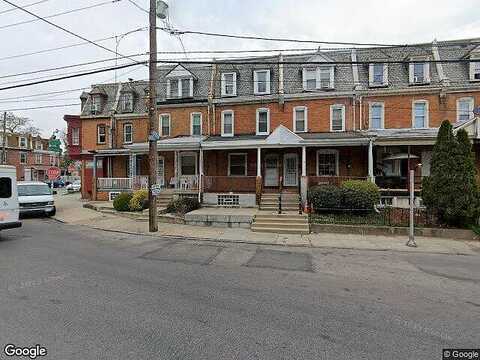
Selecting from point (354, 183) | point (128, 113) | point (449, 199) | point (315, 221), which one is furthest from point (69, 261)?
point (128, 113)

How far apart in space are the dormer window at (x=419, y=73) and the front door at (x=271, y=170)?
10132 mm

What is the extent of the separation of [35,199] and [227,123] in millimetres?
12759

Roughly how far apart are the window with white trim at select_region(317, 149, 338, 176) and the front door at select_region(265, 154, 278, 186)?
2.83 meters

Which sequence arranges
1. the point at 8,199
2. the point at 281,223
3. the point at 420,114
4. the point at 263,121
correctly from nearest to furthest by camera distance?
1. the point at 8,199
2. the point at 281,223
3. the point at 420,114
4. the point at 263,121

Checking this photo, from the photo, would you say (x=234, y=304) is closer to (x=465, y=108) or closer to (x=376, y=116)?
(x=376, y=116)

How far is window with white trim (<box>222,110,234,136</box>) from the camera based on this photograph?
22.2 metres

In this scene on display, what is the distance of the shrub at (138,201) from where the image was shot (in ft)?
56.3

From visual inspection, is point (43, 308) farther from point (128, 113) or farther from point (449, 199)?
point (128, 113)

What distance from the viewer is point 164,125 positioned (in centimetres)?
2358

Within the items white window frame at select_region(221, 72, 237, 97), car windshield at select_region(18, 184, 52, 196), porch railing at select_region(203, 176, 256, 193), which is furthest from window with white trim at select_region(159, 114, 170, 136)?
car windshield at select_region(18, 184, 52, 196)

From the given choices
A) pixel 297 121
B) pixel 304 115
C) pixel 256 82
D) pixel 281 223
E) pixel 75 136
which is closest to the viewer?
pixel 281 223

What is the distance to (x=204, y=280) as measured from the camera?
6375mm

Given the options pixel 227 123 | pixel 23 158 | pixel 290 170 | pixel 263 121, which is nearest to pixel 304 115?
pixel 263 121

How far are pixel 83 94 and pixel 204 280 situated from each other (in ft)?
Result: 91.6
